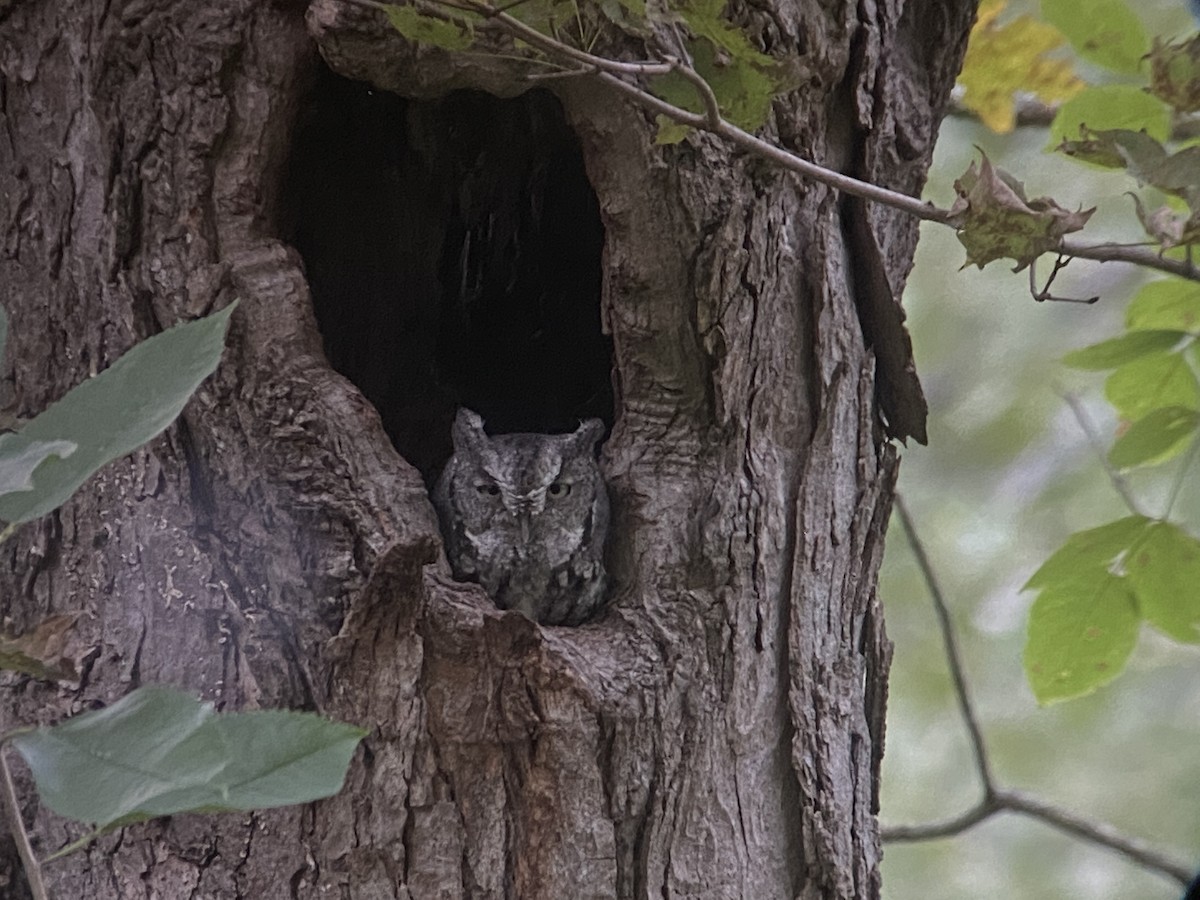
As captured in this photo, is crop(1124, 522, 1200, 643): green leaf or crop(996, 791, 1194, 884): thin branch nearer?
crop(1124, 522, 1200, 643): green leaf

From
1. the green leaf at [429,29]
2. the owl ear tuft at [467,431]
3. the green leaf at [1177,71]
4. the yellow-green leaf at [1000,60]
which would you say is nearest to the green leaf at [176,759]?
the green leaf at [429,29]

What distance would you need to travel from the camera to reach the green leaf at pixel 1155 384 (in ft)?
5.30

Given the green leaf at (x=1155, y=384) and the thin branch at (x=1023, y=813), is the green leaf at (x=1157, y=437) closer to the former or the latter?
the green leaf at (x=1155, y=384)

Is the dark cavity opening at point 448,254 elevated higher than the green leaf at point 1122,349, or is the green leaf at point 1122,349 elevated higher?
the dark cavity opening at point 448,254

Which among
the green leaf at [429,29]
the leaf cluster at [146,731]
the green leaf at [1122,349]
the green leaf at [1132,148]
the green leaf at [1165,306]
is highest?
the green leaf at [1165,306]

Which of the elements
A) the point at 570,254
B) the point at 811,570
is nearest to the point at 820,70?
the point at 811,570

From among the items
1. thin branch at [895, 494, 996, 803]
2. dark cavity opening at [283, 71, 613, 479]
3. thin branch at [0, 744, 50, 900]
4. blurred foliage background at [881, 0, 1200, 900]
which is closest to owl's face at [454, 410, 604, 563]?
dark cavity opening at [283, 71, 613, 479]

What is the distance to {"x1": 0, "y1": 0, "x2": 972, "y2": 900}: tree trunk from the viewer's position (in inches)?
56.4

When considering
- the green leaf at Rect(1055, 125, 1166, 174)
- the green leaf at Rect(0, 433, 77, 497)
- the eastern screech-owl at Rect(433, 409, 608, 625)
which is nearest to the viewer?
the green leaf at Rect(0, 433, 77, 497)

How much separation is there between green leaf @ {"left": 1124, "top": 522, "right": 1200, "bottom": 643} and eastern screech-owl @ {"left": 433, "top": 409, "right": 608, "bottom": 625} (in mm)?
733

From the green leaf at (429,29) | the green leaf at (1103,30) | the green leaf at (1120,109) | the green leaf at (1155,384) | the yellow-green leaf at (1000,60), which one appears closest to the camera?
the green leaf at (429,29)

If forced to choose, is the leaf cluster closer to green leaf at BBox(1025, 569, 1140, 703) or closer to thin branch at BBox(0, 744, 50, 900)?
thin branch at BBox(0, 744, 50, 900)

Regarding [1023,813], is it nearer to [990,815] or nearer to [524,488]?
[990,815]

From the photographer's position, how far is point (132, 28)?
62.4 inches
